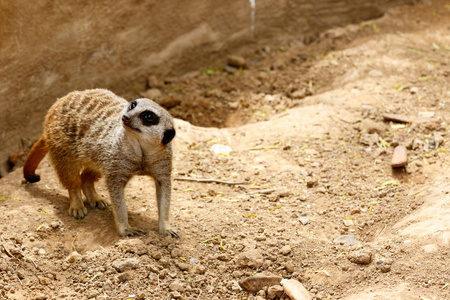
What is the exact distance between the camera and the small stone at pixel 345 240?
126 inches

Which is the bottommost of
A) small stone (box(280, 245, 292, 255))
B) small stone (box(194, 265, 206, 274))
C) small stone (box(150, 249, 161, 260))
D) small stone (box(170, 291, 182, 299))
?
small stone (box(280, 245, 292, 255))

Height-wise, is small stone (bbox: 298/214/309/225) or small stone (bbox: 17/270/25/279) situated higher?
small stone (bbox: 17/270/25/279)

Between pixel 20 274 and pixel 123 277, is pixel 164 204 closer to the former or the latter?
pixel 123 277

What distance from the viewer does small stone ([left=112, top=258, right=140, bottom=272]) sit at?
2936 millimetres

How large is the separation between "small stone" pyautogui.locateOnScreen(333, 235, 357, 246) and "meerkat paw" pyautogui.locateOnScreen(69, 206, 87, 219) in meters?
1.74

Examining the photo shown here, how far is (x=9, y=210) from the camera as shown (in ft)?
11.3

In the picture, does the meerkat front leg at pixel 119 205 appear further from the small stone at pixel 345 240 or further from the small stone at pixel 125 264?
the small stone at pixel 345 240

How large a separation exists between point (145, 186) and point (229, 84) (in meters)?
2.22

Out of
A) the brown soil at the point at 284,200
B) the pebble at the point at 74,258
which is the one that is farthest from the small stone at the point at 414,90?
the pebble at the point at 74,258

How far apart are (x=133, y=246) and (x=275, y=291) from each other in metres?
0.91

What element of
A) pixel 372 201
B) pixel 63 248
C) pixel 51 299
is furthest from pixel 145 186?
pixel 372 201

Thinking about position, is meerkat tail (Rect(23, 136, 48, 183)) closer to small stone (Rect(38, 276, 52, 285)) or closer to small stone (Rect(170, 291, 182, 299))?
small stone (Rect(38, 276, 52, 285))

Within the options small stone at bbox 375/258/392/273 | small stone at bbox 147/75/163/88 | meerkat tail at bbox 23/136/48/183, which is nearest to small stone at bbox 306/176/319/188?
small stone at bbox 375/258/392/273

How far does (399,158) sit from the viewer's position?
412 centimetres
